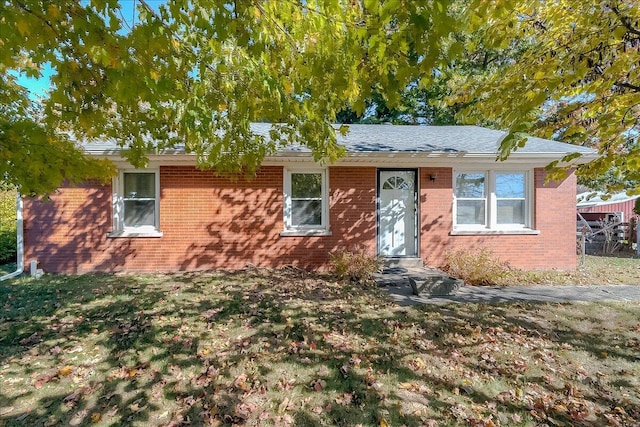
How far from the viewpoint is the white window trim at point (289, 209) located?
352 inches

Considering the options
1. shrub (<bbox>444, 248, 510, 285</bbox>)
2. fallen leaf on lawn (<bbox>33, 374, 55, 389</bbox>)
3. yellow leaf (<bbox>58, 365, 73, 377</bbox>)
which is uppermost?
shrub (<bbox>444, 248, 510, 285</bbox>)

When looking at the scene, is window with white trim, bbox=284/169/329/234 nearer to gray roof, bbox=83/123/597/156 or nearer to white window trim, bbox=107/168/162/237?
gray roof, bbox=83/123/597/156

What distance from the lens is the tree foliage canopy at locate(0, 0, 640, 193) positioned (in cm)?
253

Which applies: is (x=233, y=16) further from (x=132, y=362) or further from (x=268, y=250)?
(x=268, y=250)

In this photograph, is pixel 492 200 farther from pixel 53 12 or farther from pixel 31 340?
pixel 31 340

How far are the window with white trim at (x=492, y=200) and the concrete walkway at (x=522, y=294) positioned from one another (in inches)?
92.3

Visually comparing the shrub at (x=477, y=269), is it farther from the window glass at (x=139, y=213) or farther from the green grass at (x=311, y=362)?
the window glass at (x=139, y=213)

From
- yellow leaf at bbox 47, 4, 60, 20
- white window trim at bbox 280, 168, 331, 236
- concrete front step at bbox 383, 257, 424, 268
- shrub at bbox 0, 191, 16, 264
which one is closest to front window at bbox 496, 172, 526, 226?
concrete front step at bbox 383, 257, 424, 268

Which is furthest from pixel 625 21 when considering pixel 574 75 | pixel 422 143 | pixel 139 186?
pixel 139 186

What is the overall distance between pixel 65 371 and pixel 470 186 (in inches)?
372

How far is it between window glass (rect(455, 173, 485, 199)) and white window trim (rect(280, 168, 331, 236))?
12.3 feet

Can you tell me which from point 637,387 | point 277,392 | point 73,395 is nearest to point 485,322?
point 637,387

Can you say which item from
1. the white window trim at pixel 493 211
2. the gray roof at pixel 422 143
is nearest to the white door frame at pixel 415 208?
the gray roof at pixel 422 143

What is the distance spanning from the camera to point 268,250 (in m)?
8.89
